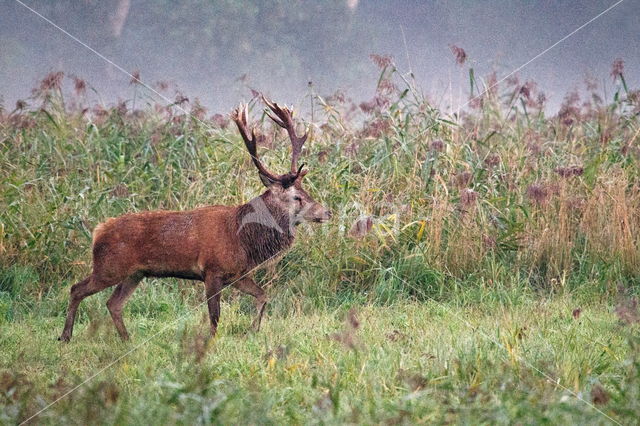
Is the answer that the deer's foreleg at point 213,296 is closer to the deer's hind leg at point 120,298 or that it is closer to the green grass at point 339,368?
the green grass at point 339,368

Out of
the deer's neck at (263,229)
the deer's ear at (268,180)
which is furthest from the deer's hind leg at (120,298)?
the deer's ear at (268,180)

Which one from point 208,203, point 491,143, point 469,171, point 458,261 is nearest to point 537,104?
point 491,143

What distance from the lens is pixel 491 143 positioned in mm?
9961

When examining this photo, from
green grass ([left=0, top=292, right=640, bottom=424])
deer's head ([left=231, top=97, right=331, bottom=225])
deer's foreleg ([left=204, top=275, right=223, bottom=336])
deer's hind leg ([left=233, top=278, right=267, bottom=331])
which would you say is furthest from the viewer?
deer's hind leg ([left=233, top=278, right=267, bottom=331])

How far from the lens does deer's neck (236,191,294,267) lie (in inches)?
252

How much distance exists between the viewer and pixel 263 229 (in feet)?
21.2

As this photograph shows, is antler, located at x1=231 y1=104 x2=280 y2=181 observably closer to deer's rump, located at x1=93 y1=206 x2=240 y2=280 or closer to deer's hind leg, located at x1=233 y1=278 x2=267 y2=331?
deer's rump, located at x1=93 y1=206 x2=240 y2=280

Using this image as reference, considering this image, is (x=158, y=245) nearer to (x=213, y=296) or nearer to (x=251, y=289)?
(x=213, y=296)

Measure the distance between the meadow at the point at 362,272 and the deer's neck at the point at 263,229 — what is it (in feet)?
1.79

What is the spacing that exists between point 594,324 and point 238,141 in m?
4.53

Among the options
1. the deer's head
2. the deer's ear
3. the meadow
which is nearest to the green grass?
the meadow

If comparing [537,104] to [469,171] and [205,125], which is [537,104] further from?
[205,125]

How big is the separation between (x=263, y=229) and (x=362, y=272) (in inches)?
55.5

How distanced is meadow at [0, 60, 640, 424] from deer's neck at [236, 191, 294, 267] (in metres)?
0.54
